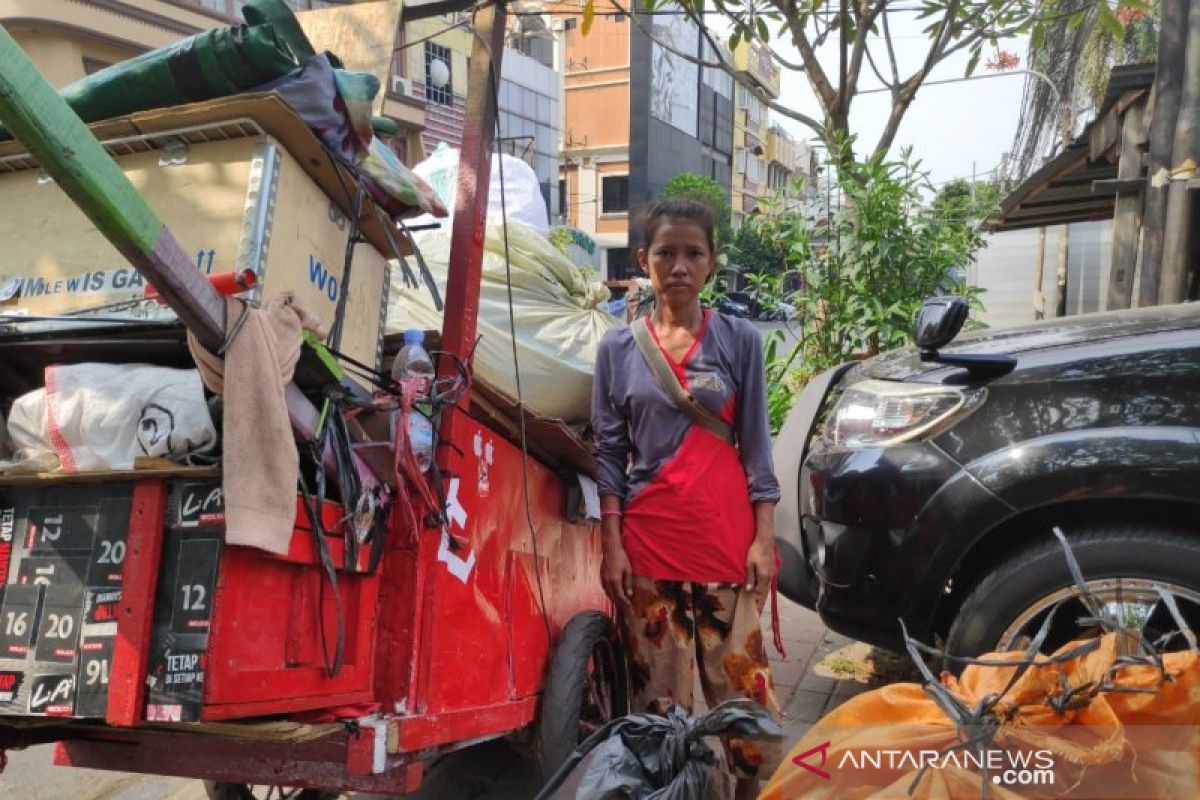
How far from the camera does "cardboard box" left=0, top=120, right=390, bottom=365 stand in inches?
71.4

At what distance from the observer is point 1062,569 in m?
2.24

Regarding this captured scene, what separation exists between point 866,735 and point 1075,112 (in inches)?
798

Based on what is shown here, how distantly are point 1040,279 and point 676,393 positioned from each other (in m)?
12.4

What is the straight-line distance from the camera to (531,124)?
32312 millimetres

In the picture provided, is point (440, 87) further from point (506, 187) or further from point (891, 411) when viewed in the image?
point (891, 411)

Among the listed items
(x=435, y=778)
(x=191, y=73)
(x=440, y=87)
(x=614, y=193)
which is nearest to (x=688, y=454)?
(x=191, y=73)

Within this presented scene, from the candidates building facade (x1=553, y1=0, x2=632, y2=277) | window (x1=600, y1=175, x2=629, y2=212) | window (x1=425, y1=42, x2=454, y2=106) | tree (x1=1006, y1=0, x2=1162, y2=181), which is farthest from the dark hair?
window (x1=600, y1=175, x2=629, y2=212)

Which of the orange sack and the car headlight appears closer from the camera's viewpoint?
the orange sack

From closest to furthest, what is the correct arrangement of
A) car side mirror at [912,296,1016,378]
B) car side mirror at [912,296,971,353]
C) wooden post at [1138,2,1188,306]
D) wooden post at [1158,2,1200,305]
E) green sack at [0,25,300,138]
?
green sack at [0,25,300,138]
car side mirror at [912,296,1016,378]
car side mirror at [912,296,971,353]
wooden post at [1158,2,1200,305]
wooden post at [1138,2,1188,306]

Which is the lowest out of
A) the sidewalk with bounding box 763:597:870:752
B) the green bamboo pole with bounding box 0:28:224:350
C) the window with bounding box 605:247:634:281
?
the sidewalk with bounding box 763:597:870:752

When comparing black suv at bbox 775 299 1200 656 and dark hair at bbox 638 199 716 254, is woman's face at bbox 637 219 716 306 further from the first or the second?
black suv at bbox 775 299 1200 656

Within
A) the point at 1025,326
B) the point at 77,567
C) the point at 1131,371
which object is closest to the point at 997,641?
the point at 1131,371

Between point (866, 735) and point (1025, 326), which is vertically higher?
point (1025, 326)

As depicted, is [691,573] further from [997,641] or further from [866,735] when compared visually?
[866,735]
